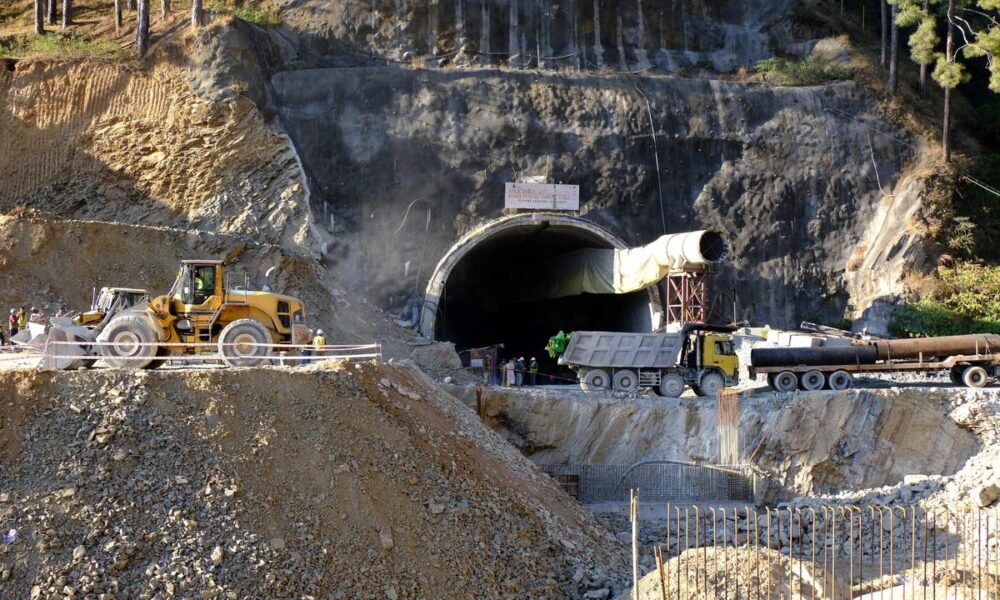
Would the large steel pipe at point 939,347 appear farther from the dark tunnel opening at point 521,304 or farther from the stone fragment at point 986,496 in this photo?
the dark tunnel opening at point 521,304

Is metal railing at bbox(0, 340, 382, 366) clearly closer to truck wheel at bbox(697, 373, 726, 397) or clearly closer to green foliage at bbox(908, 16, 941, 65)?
truck wheel at bbox(697, 373, 726, 397)

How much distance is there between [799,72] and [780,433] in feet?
52.4

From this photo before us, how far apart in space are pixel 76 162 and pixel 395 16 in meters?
11.5

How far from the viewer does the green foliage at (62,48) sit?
Result: 110 ft

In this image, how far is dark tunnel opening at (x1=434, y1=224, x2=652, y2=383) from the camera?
3616cm

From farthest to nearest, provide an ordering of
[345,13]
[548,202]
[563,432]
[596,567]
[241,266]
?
[345,13] → [548,202] → [241,266] → [563,432] → [596,567]

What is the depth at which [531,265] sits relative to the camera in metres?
42.2

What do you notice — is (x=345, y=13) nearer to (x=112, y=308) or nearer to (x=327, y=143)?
(x=327, y=143)

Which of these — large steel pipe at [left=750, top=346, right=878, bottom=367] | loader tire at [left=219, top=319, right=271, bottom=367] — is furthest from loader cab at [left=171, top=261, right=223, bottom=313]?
large steel pipe at [left=750, top=346, right=878, bottom=367]

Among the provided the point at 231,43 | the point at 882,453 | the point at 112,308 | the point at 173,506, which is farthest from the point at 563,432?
the point at 231,43

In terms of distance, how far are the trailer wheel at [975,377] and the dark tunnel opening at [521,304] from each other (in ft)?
30.5

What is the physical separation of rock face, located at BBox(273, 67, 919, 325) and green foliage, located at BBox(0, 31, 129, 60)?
4.96 meters

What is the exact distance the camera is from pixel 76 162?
3225 cm

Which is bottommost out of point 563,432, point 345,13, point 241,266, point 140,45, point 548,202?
point 563,432
